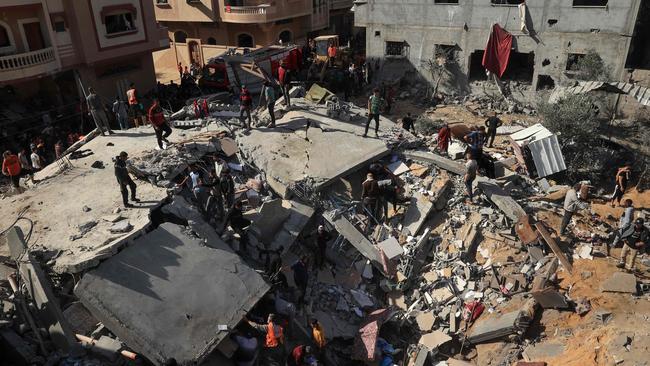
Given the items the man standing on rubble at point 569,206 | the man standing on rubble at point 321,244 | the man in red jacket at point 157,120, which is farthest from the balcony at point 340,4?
the man standing on rubble at point 569,206

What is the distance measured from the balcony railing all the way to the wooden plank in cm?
1887

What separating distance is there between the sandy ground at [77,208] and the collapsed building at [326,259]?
49 mm

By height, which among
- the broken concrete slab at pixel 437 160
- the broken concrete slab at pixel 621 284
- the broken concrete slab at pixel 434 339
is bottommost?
the broken concrete slab at pixel 434 339

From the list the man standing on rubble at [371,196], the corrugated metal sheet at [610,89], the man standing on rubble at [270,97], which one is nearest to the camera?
the man standing on rubble at [371,196]

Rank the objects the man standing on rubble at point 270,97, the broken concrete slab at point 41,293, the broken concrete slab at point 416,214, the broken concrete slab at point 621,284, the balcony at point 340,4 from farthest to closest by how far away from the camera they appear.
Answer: the balcony at point 340,4
the man standing on rubble at point 270,97
the broken concrete slab at point 416,214
the broken concrete slab at point 621,284
the broken concrete slab at point 41,293

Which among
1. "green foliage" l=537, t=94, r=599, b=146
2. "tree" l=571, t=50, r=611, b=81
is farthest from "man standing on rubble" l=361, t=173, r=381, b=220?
"tree" l=571, t=50, r=611, b=81

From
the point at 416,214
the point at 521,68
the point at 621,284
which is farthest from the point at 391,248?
the point at 521,68

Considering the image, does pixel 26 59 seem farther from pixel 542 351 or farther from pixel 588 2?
pixel 588 2

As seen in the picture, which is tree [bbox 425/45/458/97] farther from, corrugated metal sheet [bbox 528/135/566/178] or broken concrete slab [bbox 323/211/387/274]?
broken concrete slab [bbox 323/211/387/274]

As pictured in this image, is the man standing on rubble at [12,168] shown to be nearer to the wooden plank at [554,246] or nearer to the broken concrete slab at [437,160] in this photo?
the broken concrete slab at [437,160]

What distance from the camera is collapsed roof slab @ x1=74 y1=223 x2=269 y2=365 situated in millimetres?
8320

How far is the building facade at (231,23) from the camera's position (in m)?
28.9

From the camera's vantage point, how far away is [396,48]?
24.8 meters

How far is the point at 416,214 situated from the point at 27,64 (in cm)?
1610
